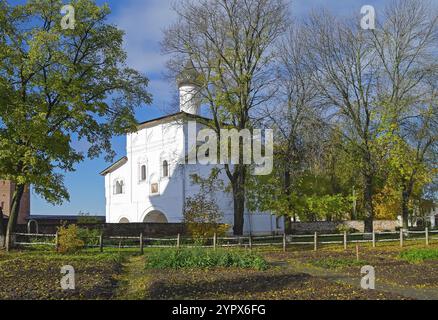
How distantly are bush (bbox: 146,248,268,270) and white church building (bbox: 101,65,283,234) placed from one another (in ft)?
79.0

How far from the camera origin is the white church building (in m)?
45.8

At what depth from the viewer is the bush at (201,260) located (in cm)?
1822

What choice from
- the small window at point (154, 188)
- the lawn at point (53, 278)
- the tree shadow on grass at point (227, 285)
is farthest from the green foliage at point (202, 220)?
the small window at point (154, 188)

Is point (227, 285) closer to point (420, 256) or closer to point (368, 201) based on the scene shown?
point (420, 256)

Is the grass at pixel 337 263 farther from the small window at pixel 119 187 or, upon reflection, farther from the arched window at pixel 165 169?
the small window at pixel 119 187

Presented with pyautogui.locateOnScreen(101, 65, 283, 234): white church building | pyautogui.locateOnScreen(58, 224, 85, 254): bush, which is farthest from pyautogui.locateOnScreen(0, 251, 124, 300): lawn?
pyautogui.locateOnScreen(101, 65, 283, 234): white church building

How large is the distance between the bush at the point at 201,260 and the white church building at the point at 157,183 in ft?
79.0

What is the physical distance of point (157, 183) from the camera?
4859cm

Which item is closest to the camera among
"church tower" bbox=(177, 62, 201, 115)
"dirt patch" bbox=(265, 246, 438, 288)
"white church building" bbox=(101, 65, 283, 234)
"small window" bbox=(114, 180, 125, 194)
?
"dirt patch" bbox=(265, 246, 438, 288)

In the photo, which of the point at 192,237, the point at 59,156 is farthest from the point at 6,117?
the point at 192,237

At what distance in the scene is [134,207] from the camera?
5084cm

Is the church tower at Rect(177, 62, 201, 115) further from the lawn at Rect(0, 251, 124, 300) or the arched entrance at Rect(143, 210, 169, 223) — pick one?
the arched entrance at Rect(143, 210, 169, 223)

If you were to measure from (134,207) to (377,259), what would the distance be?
32986mm
